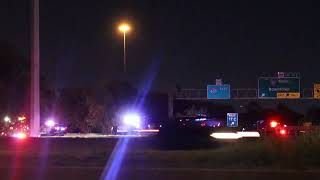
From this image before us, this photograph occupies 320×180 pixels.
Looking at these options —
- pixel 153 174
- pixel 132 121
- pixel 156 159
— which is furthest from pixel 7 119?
pixel 153 174

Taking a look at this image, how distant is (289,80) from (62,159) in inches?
1842

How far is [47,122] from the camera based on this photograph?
2773 inches

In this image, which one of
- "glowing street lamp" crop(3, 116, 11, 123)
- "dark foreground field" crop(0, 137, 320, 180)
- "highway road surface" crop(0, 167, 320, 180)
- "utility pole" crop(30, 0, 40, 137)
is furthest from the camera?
"glowing street lamp" crop(3, 116, 11, 123)

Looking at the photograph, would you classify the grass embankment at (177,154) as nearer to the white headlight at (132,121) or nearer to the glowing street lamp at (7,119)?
the glowing street lamp at (7,119)

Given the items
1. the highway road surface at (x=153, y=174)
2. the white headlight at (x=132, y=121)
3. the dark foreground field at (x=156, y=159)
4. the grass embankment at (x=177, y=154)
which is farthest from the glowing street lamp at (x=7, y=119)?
the highway road surface at (x=153, y=174)

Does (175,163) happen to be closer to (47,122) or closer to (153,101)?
(47,122)

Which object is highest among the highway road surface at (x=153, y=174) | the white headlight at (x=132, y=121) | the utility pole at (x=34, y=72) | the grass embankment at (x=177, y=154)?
the utility pole at (x=34, y=72)

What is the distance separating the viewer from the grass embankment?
19817 mm

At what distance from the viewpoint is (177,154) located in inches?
887

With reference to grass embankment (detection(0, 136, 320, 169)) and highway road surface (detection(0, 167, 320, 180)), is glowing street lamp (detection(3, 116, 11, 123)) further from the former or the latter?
highway road surface (detection(0, 167, 320, 180))

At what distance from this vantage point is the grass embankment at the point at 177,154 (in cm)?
1982

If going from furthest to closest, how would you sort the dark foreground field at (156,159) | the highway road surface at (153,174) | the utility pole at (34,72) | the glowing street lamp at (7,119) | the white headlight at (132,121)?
1. the white headlight at (132,121)
2. the glowing street lamp at (7,119)
3. the utility pole at (34,72)
4. the dark foreground field at (156,159)
5. the highway road surface at (153,174)

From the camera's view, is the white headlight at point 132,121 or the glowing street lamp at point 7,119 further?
the white headlight at point 132,121

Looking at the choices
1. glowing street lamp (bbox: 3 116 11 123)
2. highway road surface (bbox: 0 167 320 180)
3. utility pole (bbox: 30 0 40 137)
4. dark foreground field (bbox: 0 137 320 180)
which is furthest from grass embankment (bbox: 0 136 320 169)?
glowing street lamp (bbox: 3 116 11 123)
